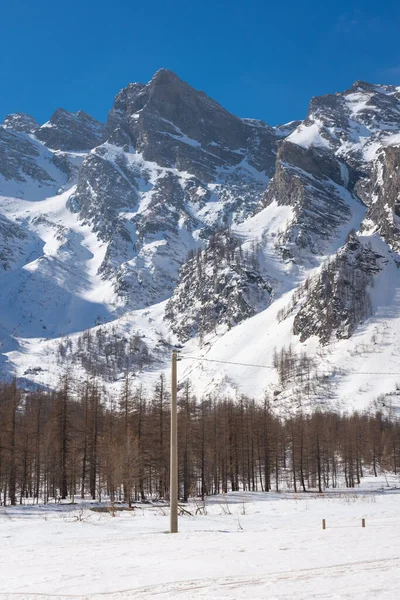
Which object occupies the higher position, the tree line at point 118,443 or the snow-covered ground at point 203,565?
the tree line at point 118,443

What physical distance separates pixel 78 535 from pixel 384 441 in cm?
10392

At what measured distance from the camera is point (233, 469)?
6862 centimetres

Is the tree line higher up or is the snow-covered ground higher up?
the tree line

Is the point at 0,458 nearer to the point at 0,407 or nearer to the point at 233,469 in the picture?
the point at 0,407

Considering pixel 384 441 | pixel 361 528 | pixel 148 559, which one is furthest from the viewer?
pixel 384 441

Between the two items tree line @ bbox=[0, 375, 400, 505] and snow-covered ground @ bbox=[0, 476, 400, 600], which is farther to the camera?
tree line @ bbox=[0, 375, 400, 505]

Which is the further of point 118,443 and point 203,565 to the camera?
point 118,443

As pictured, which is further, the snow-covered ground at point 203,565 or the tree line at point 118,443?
the tree line at point 118,443

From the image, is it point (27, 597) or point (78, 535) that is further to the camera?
point (78, 535)

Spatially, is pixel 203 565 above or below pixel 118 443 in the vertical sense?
below

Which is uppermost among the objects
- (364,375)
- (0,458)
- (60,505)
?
(364,375)

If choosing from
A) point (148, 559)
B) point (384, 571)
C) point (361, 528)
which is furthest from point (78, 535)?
point (384, 571)

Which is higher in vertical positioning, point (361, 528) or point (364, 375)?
point (364, 375)

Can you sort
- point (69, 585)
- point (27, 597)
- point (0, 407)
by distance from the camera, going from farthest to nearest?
point (0, 407) < point (69, 585) < point (27, 597)
